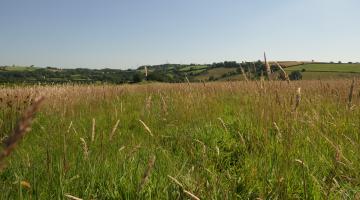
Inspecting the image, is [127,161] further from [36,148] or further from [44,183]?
[36,148]

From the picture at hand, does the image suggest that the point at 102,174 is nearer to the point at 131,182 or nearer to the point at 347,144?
the point at 131,182

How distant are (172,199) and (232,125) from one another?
9.24ft

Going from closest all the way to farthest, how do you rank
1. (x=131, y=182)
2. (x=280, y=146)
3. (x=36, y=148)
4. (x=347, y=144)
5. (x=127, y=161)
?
1. (x=131, y=182)
2. (x=127, y=161)
3. (x=280, y=146)
4. (x=347, y=144)
5. (x=36, y=148)

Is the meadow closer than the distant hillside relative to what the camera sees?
Yes

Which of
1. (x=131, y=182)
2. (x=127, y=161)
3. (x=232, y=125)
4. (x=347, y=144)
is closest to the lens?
(x=131, y=182)

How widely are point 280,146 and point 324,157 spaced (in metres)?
0.40

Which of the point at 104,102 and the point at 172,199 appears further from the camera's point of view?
the point at 104,102

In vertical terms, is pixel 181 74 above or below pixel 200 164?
above

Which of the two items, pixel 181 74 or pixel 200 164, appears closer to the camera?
pixel 200 164

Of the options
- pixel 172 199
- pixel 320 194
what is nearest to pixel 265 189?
pixel 320 194

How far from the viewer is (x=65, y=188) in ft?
8.29

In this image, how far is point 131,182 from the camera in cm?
269

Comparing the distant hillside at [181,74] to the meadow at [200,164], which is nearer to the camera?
the meadow at [200,164]

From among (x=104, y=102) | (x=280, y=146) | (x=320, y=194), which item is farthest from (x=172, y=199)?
(x=104, y=102)
